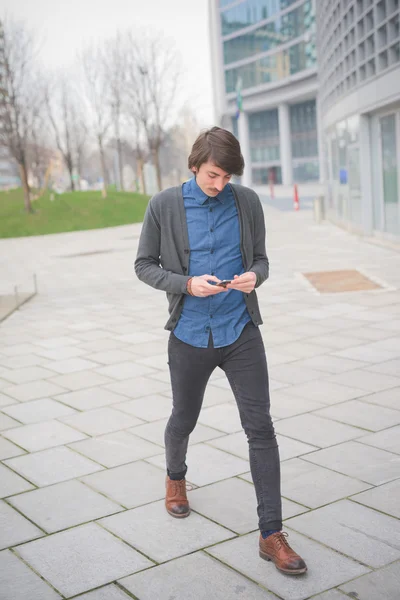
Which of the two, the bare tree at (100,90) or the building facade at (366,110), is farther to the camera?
the bare tree at (100,90)

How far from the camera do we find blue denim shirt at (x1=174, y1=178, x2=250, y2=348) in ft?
11.7

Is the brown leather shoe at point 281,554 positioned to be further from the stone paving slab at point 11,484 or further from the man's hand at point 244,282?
the stone paving slab at point 11,484

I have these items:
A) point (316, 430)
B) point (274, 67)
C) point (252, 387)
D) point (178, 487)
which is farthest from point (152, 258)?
point (274, 67)

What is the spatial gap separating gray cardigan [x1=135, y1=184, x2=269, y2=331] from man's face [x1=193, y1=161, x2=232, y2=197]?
7.0 inches

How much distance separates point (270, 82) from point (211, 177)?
79.9m

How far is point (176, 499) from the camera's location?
13.3ft

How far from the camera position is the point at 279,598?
124 inches

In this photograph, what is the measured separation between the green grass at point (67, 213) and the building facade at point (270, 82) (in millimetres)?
35726

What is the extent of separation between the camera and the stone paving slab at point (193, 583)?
3213mm

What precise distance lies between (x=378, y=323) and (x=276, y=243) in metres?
11.0

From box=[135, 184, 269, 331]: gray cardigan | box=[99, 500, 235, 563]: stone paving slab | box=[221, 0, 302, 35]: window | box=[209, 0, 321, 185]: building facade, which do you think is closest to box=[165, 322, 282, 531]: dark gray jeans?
box=[135, 184, 269, 331]: gray cardigan

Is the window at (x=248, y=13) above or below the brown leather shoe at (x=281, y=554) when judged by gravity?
above

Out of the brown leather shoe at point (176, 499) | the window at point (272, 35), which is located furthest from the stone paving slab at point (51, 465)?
the window at point (272, 35)

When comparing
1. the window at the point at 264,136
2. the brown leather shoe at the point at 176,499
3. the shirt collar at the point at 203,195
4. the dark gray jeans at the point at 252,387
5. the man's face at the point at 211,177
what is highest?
the window at the point at 264,136
